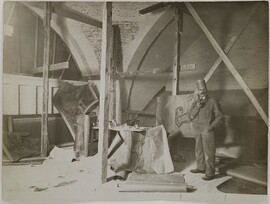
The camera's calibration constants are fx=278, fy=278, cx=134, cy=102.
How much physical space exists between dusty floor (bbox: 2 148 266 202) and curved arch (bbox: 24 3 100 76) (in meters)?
0.88

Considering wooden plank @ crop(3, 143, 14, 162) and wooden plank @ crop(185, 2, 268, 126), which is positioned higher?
wooden plank @ crop(185, 2, 268, 126)

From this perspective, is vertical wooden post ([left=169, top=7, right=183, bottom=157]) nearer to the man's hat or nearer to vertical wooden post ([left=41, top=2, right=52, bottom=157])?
the man's hat

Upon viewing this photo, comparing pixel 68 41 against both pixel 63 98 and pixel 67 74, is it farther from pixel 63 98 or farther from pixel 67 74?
pixel 63 98

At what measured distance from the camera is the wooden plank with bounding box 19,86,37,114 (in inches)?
88.8

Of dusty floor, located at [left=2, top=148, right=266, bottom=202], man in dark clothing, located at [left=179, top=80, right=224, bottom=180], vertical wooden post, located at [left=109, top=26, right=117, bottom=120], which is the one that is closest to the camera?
dusty floor, located at [left=2, top=148, right=266, bottom=202]

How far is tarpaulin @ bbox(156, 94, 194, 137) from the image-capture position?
240cm

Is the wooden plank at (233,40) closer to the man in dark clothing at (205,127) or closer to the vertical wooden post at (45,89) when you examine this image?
the man in dark clothing at (205,127)

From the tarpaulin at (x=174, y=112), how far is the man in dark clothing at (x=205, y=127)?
79 millimetres

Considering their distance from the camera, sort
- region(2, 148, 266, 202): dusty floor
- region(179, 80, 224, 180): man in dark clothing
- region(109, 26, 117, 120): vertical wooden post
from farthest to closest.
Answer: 1. region(109, 26, 117, 120): vertical wooden post
2. region(179, 80, 224, 180): man in dark clothing
3. region(2, 148, 266, 202): dusty floor

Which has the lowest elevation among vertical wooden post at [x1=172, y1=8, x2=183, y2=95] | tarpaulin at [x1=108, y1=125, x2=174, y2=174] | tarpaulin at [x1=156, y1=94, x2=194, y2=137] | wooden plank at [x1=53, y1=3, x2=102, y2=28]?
tarpaulin at [x1=108, y1=125, x2=174, y2=174]

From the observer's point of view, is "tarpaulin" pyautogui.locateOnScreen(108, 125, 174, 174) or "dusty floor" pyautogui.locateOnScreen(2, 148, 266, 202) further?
"tarpaulin" pyautogui.locateOnScreen(108, 125, 174, 174)

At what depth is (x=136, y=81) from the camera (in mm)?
2447

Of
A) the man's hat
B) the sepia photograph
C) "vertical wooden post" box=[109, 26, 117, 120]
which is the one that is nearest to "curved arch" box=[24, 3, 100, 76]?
the sepia photograph

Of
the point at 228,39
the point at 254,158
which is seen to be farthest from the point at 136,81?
the point at 254,158
